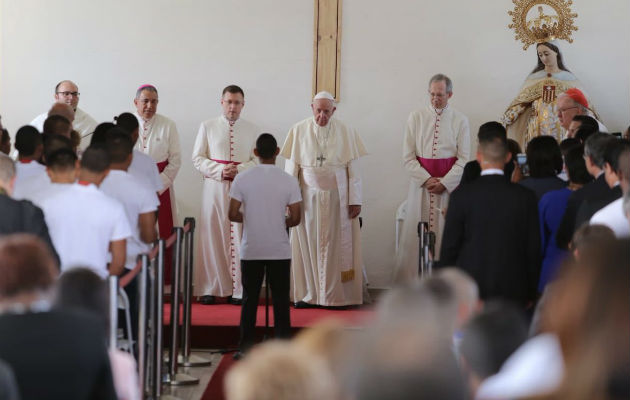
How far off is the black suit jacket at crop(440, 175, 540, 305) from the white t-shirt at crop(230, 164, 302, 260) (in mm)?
2517

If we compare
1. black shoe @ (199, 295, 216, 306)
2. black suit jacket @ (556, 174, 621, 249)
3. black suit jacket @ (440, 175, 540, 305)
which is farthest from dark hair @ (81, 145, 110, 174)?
black shoe @ (199, 295, 216, 306)

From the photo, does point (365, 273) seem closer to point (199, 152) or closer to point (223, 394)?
point (199, 152)

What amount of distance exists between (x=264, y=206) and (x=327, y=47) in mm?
3813

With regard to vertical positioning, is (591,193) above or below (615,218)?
above

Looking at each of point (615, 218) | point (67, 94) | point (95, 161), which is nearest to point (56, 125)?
point (95, 161)

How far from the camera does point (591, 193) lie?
6.55 meters

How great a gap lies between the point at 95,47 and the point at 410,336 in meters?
10.1

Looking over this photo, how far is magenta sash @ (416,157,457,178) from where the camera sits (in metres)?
11.2

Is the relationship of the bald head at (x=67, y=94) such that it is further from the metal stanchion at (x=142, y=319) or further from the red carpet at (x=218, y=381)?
the metal stanchion at (x=142, y=319)

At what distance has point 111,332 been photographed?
5.58 meters

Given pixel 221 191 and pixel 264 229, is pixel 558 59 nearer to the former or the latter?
pixel 221 191

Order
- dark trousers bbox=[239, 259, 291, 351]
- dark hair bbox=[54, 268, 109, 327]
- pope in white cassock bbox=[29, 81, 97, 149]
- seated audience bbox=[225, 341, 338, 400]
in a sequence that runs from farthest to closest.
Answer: pope in white cassock bbox=[29, 81, 97, 149] → dark trousers bbox=[239, 259, 291, 351] → dark hair bbox=[54, 268, 109, 327] → seated audience bbox=[225, 341, 338, 400]

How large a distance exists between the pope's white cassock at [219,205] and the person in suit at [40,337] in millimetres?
7162

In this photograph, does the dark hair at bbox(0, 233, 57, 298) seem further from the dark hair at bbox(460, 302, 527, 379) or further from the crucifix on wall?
the crucifix on wall
